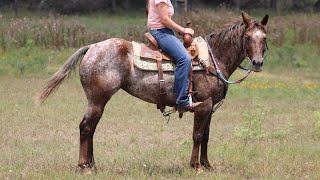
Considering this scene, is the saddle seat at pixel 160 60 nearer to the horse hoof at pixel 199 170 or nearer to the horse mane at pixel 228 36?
the horse mane at pixel 228 36

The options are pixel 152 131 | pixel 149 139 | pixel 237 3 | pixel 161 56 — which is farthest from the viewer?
pixel 237 3

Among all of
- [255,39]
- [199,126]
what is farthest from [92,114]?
[255,39]

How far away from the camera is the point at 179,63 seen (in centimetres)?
818

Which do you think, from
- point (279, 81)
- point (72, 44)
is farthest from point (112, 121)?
point (72, 44)

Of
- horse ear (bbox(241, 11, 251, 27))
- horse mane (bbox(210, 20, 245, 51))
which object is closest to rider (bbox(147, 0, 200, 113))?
horse mane (bbox(210, 20, 245, 51))

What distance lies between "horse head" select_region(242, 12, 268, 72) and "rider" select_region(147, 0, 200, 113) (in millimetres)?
774

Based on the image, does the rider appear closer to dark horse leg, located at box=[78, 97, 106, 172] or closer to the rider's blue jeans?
the rider's blue jeans

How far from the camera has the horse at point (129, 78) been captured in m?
8.16

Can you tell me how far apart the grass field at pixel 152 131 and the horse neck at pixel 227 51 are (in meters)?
1.42

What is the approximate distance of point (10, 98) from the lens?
1608cm

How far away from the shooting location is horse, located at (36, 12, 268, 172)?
321 inches

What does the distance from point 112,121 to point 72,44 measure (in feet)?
38.6

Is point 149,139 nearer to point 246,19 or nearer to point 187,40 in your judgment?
point 187,40

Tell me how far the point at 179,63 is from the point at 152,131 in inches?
172
